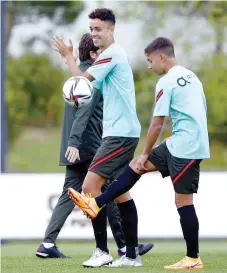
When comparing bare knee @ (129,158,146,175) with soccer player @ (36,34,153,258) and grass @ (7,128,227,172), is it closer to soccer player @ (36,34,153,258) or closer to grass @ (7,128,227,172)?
soccer player @ (36,34,153,258)

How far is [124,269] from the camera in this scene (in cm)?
842

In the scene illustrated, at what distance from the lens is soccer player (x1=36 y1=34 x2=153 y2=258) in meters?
9.09

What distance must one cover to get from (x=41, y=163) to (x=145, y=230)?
11.9 metres

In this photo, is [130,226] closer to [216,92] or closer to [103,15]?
[103,15]

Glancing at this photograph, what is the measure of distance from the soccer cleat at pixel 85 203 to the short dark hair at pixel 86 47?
5.05 feet

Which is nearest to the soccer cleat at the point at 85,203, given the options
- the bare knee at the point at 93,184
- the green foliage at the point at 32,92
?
the bare knee at the point at 93,184

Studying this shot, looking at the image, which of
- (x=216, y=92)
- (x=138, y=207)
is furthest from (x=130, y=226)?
(x=216, y=92)

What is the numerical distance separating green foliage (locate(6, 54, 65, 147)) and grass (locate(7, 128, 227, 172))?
0.73 feet

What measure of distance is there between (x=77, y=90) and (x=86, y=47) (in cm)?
108

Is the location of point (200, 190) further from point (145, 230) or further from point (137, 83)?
point (137, 83)

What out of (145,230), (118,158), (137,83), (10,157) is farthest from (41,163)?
(118,158)

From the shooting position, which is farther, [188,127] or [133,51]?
[133,51]

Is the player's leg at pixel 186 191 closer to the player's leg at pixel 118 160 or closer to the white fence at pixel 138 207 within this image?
the player's leg at pixel 118 160

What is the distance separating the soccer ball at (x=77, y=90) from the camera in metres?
8.39
